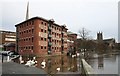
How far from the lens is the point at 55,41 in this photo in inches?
2552

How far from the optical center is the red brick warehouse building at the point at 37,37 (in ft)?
169

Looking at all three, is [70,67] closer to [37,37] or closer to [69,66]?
[69,66]

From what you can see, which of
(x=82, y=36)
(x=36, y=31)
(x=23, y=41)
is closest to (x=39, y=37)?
(x=36, y=31)

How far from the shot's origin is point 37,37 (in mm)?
51188

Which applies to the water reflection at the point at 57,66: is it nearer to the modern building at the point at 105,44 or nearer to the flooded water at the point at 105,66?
the flooded water at the point at 105,66

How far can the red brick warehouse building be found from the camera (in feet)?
169

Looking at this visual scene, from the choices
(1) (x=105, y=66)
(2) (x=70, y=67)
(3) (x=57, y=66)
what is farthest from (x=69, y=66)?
(1) (x=105, y=66)

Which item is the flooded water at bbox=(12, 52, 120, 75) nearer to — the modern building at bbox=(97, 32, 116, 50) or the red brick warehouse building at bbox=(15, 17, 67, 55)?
the red brick warehouse building at bbox=(15, 17, 67, 55)

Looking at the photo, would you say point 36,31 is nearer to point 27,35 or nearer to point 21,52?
point 27,35

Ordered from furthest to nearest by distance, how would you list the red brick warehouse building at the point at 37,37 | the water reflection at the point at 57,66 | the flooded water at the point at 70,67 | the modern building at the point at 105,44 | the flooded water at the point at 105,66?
1. the modern building at the point at 105,44
2. the red brick warehouse building at the point at 37,37
3. the flooded water at the point at 105,66
4. the water reflection at the point at 57,66
5. the flooded water at the point at 70,67

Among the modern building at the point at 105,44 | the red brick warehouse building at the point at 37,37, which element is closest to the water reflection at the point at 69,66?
the red brick warehouse building at the point at 37,37

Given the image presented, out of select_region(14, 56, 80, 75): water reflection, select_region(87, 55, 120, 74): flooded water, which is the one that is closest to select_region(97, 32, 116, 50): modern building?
select_region(87, 55, 120, 74): flooded water

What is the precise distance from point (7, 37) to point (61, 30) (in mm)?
35119

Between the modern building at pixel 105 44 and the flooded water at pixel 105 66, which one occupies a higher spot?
the modern building at pixel 105 44
